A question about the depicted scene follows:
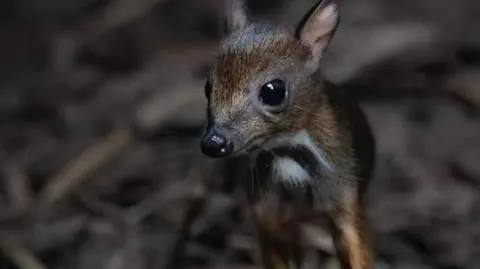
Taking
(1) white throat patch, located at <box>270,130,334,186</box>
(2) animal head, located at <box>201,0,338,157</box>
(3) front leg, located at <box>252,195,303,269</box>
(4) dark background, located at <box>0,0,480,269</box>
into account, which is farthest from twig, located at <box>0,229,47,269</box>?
(2) animal head, located at <box>201,0,338,157</box>

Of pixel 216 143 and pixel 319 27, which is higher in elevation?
pixel 319 27

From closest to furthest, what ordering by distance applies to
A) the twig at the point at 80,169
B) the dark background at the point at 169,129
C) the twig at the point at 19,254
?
the twig at the point at 19,254 → the dark background at the point at 169,129 → the twig at the point at 80,169

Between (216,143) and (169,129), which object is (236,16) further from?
(169,129)

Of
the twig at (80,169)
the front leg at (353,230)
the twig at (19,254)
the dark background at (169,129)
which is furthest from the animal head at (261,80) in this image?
the twig at (80,169)

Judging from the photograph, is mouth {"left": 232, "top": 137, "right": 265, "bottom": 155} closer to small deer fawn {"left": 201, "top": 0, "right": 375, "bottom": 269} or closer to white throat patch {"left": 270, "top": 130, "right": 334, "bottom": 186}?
small deer fawn {"left": 201, "top": 0, "right": 375, "bottom": 269}

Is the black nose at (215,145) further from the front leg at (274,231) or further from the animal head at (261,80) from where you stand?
the front leg at (274,231)

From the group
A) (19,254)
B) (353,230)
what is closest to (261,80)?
(353,230)

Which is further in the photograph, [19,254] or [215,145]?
[19,254]
